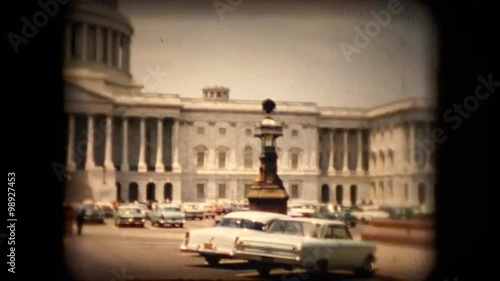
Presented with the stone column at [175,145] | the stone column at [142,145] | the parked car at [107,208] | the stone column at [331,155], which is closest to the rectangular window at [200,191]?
the stone column at [175,145]

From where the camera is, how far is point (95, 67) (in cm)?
1287

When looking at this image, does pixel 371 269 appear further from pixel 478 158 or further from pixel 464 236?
pixel 478 158

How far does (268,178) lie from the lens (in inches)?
504

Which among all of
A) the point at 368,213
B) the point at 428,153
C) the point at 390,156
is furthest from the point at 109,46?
the point at 428,153

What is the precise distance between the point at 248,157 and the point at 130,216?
244 cm

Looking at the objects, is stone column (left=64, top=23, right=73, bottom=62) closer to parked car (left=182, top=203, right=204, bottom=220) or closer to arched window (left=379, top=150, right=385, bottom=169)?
parked car (left=182, top=203, right=204, bottom=220)

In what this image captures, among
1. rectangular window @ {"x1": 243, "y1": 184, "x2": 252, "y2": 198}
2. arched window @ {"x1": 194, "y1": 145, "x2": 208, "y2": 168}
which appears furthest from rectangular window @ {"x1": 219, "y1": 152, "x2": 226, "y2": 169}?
rectangular window @ {"x1": 243, "y1": 184, "x2": 252, "y2": 198}

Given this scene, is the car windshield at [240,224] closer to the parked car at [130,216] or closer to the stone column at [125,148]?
the parked car at [130,216]

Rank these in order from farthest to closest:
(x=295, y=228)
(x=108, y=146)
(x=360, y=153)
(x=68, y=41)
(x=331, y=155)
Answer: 1. (x=331, y=155)
2. (x=360, y=153)
3. (x=108, y=146)
4. (x=295, y=228)
5. (x=68, y=41)

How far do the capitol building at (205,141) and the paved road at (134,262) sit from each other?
0.62 m

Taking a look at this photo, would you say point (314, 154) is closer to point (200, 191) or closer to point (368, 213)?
point (368, 213)

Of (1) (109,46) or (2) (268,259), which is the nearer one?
(2) (268,259)

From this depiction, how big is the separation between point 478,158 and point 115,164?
585 cm

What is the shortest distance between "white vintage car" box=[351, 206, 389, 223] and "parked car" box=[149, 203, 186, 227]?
107 inches
